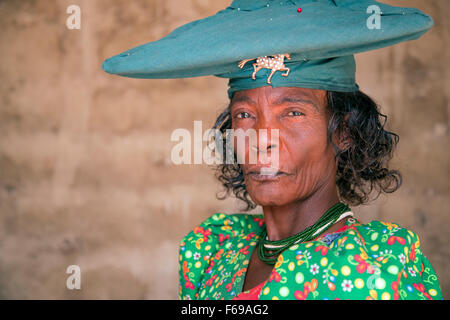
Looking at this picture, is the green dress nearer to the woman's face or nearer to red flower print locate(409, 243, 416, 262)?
red flower print locate(409, 243, 416, 262)

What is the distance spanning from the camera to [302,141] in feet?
5.74

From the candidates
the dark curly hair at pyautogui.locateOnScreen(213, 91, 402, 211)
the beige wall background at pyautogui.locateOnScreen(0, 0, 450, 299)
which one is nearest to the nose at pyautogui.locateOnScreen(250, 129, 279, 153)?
the dark curly hair at pyautogui.locateOnScreen(213, 91, 402, 211)

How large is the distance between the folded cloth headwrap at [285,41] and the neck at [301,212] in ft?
1.32

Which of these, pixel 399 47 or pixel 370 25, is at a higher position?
pixel 399 47

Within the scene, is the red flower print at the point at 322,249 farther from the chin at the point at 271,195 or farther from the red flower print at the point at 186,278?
the red flower print at the point at 186,278

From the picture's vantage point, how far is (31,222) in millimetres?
3559

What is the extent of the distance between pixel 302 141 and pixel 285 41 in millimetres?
426

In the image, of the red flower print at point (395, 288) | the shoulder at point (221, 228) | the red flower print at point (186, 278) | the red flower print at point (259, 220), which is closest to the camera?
the red flower print at point (395, 288)

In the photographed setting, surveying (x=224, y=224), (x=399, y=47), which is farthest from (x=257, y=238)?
(x=399, y=47)

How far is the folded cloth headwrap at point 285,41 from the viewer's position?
1.43 meters
